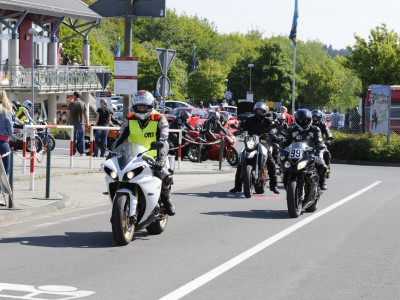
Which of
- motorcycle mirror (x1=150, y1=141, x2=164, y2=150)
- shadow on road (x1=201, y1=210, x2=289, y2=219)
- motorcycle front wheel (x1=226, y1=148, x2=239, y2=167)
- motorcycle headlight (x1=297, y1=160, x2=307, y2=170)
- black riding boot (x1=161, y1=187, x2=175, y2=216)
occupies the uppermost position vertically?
motorcycle mirror (x1=150, y1=141, x2=164, y2=150)

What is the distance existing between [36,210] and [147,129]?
2964 mm

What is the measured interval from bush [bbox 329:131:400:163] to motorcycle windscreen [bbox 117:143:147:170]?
2232cm

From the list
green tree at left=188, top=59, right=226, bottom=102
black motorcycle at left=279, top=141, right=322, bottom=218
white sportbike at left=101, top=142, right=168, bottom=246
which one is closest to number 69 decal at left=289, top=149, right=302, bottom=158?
black motorcycle at left=279, top=141, right=322, bottom=218

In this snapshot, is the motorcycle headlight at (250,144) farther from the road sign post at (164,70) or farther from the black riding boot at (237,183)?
the road sign post at (164,70)

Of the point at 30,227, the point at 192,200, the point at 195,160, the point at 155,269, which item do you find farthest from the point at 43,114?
the point at 155,269

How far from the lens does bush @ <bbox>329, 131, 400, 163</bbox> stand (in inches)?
1209

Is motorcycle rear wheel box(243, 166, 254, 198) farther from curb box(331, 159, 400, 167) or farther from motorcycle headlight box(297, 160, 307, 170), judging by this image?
curb box(331, 159, 400, 167)

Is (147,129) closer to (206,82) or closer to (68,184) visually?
(68,184)

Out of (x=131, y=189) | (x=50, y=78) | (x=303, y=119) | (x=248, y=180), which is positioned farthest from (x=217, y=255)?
(x=50, y=78)

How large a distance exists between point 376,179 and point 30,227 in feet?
43.7

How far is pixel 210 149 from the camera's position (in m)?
26.0

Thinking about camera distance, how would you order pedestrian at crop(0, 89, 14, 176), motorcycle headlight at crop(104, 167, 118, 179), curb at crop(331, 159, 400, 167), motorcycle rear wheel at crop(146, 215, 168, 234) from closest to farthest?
motorcycle headlight at crop(104, 167, 118, 179) < motorcycle rear wheel at crop(146, 215, 168, 234) < pedestrian at crop(0, 89, 14, 176) < curb at crop(331, 159, 400, 167)

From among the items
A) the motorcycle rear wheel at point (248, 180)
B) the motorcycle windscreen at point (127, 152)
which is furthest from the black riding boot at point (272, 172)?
the motorcycle windscreen at point (127, 152)

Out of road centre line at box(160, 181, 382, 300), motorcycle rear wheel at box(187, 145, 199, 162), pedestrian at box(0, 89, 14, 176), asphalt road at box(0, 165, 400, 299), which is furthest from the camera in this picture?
motorcycle rear wheel at box(187, 145, 199, 162)
